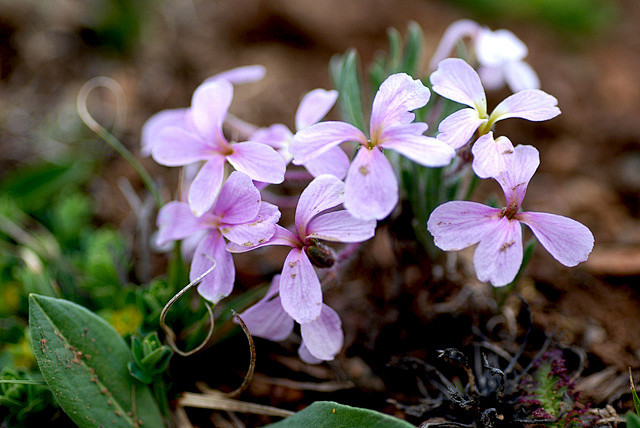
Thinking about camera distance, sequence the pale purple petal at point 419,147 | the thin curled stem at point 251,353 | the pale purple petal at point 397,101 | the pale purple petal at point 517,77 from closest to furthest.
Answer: the pale purple petal at point 419,147
the pale purple petal at point 397,101
the thin curled stem at point 251,353
the pale purple petal at point 517,77

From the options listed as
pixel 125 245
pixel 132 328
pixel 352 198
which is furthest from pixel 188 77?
pixel 352 198

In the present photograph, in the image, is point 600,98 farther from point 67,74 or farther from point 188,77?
point 67,74

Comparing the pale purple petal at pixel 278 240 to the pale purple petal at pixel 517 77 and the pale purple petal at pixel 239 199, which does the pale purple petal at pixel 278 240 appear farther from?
the pale purple petal at pixel 517 77

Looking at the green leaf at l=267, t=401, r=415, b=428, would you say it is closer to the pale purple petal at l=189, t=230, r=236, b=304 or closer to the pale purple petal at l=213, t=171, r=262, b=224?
the pale purple petal at l=189, t=230, r=236, b=304

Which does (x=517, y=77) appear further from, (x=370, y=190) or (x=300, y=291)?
(x=300, y=291)

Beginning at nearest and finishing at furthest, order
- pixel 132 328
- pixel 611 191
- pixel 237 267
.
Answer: pixel 132 328, pixel 237 267, pixel 611 191

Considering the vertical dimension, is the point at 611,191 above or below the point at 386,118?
below

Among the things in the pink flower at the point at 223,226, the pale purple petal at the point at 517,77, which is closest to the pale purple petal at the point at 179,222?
the pink flower at the point at 223,226
